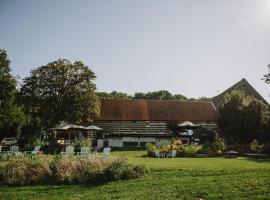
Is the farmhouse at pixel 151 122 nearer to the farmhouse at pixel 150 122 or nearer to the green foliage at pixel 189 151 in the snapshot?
the farmhouse at pixel 150 122

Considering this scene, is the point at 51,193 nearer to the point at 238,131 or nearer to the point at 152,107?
the point at 238,131

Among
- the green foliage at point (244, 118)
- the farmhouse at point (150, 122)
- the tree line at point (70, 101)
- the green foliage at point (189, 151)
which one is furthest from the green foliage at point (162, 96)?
the green foliage at point (189, 151)

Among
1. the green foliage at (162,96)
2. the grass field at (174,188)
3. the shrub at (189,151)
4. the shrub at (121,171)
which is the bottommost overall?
the grass field at (174,188)

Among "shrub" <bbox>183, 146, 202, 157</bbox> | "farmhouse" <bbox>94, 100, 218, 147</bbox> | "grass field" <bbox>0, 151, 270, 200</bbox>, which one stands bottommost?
"grass field" <bbox>0, 151, 270, 200</bbox>

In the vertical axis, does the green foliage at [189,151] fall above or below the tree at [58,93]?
below

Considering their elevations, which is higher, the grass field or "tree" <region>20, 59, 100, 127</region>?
"tree" <region>20, 59, 100, 127</region>

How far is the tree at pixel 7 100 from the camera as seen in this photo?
1588 inches

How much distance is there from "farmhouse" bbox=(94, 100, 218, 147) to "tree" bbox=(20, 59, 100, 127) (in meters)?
5.47

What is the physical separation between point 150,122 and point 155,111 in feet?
8.71

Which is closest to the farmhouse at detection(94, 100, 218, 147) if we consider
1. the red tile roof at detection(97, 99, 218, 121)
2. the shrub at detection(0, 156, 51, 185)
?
the red tile roof at detection(97, 99, 218, 121)

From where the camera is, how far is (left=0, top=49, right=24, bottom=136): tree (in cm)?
4033

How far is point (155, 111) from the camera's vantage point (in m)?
43.2

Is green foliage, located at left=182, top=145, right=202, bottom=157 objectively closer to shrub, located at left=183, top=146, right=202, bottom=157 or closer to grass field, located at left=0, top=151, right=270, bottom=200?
shrub, located at left=183, top=146, right=202, bottom=157

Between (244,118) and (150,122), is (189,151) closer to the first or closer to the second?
(244,118)
